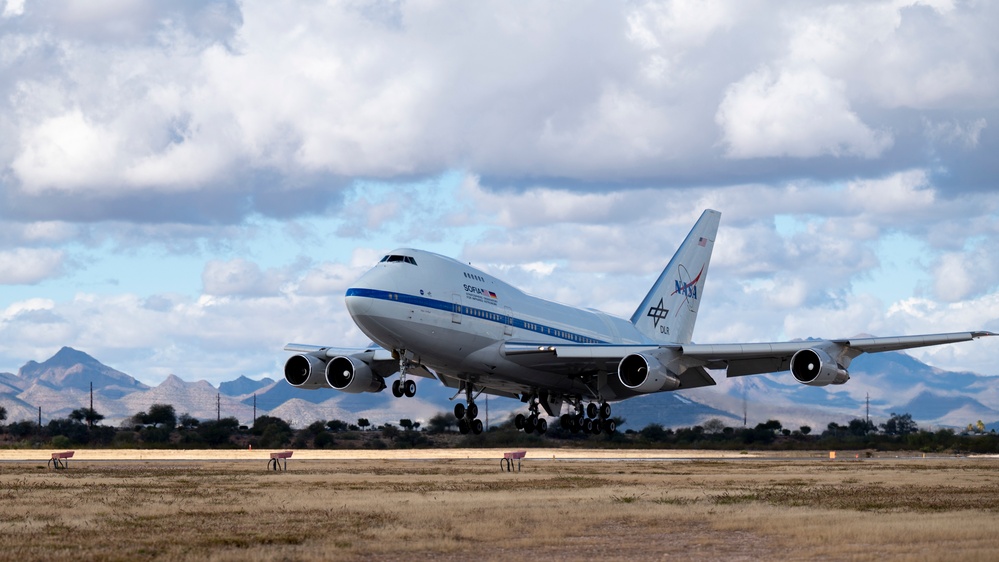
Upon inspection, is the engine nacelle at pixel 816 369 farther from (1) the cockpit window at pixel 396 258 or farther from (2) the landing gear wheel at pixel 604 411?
(1) the cockpit window at pixel 396 258

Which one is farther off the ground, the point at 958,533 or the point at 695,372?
the point at 695,372

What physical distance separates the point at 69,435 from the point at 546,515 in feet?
334

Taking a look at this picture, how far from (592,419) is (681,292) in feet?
39.2

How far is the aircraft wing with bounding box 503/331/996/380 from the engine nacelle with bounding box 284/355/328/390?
32.8ft

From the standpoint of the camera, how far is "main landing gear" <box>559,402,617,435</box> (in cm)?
5850

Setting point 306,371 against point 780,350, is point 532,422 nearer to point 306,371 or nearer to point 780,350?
point 306,371

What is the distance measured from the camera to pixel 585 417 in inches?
2328

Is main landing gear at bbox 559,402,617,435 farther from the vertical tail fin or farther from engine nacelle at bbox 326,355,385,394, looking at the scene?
engine nacelle at bbox 326,355,385,394

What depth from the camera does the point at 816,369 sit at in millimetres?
50469

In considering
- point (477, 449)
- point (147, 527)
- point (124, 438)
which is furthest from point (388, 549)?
point (124, 438)

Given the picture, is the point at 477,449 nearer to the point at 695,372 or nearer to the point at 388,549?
the point at 695,372

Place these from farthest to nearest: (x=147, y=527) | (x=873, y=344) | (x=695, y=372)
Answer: (x=695, y=372) < (x=873, y=344) < (x=147, y=527)

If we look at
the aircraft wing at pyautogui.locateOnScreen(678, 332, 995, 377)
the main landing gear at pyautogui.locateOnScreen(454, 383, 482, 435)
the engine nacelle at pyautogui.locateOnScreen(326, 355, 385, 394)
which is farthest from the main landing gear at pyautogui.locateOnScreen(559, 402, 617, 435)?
the engine nacelle at pyautogui.locateOnScreen(326, 355, 385, 394)

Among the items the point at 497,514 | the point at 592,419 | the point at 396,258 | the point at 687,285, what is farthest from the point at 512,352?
the point at 687,285
